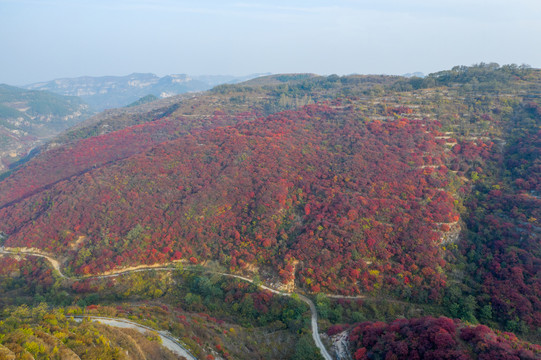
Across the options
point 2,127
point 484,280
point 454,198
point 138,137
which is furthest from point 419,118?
point 2,127

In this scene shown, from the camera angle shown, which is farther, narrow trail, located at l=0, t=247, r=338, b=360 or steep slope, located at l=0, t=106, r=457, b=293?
steep slope, located at l=0, t=106, r=457, b=293

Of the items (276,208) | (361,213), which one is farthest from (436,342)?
(276,208)

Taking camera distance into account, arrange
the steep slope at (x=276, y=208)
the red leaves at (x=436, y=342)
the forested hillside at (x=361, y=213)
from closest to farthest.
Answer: the red leaves at (x=436, y=342)
the forested hillside at (x=361, y=213)
the steep slope at (x=276, y=208)

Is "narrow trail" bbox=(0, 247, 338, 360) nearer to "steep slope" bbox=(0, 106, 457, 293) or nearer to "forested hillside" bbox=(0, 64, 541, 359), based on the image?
"forested hillside" bbox=(0, 64, 541, 359)

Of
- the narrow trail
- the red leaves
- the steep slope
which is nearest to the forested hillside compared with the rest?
the red leaves

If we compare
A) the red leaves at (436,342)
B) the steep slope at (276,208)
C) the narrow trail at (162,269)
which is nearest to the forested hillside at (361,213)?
the red leaves at (436,342)

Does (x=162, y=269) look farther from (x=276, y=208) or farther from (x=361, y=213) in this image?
(x=361, y=213)

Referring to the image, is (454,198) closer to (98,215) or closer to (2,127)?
(98,215)

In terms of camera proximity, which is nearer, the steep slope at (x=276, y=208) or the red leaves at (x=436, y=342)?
the red leaves at (x=436, y=342)

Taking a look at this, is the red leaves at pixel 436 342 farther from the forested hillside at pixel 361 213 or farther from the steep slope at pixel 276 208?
the steep slope at pixel 276 208

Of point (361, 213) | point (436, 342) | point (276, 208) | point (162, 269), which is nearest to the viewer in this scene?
point (436, 342)

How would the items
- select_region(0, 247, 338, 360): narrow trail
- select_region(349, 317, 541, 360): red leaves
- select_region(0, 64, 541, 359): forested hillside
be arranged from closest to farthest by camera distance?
select_region(349, 317, 541, 360): red leaves, select_region(0, 247, 338, 360): narrow trail, select_region(0, 64, 541, 359): forested hillside
